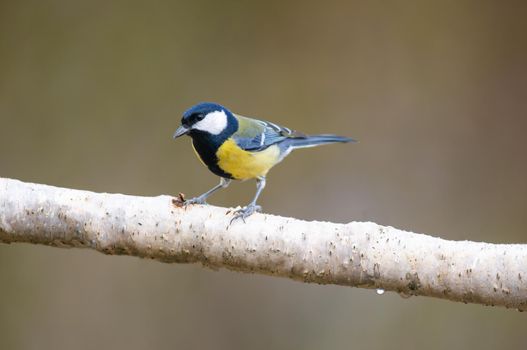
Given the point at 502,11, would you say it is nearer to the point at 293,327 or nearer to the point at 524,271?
the point at 293,327

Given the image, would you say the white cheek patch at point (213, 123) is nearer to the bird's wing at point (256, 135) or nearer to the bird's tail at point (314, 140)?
the bird's wing at point (256, 135)

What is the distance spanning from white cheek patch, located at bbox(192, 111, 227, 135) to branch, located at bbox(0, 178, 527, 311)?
17.6 inches

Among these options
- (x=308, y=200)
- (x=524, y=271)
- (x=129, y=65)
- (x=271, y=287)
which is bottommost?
(x=524, y=271)

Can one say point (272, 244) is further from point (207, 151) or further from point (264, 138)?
point (264, 138)

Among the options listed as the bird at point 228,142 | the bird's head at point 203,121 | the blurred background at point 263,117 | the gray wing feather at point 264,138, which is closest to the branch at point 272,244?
the bird at point 228,142

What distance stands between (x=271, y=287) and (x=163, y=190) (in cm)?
76

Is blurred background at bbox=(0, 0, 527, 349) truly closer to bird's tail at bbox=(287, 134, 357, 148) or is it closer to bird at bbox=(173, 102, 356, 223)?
bird's tail at bbox=(287, 134, 357, 148)

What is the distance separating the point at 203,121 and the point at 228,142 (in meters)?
0.14

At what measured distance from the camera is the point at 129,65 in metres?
4.07

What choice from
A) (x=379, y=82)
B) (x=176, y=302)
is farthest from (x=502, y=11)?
(x=176, y=302)

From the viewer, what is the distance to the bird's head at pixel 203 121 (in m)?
2.46

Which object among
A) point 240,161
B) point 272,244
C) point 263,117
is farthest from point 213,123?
point 263,117

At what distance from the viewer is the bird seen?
248cm

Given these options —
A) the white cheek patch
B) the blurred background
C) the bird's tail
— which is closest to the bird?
the white cheek patch
